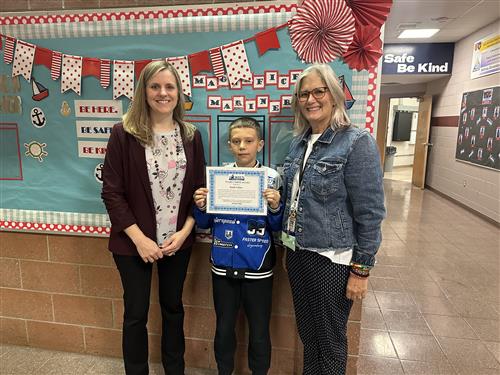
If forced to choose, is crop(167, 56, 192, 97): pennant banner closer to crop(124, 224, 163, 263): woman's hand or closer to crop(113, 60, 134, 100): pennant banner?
crop(113, 60, 134, 100): pennant banner

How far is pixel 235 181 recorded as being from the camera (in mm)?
1577

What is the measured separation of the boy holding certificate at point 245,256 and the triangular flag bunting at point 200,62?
14.1 inches

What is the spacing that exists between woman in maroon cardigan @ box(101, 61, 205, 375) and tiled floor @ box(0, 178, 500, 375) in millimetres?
686

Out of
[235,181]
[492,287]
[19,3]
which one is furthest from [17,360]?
[492,287]

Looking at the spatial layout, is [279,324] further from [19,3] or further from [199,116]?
[19,3]

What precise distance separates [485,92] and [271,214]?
5841mm

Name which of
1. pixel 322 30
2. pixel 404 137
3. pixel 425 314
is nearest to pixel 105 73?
pixel 322 30

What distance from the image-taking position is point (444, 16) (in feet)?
18.8

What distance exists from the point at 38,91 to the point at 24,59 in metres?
0.18

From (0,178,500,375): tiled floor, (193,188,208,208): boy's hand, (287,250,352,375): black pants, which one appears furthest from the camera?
(0,178,500,375): tiled floor

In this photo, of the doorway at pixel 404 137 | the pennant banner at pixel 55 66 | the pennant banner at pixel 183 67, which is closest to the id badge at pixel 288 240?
the pennant banner at pixel 183 67

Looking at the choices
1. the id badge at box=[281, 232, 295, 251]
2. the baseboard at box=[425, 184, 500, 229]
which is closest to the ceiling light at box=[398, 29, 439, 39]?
the baseboard at box=[425, 184, 500, 229]

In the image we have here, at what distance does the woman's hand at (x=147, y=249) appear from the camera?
1611 mm

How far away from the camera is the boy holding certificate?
64.6 inches
